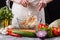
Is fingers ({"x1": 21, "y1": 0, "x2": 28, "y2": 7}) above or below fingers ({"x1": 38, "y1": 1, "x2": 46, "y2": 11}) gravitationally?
above

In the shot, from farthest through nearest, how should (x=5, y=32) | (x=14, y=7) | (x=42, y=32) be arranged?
(x=14, y=7) → (x=5, y=32) → (x=42, y=32)

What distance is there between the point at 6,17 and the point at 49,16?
14.6 inches

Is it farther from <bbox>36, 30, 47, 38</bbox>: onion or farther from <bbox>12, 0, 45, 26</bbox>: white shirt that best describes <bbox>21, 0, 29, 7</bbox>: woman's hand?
<bbox>36, 30, 47, 38</bbox>: onion

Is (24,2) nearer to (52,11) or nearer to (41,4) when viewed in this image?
(41,4)

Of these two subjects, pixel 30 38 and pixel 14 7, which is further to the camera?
pixel 14 7

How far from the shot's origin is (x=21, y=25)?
4.61 feet

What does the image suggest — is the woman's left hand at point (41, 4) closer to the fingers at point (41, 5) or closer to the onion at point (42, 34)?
the fingers at point (41, 5)

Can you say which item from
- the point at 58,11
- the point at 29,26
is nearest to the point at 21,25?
the point at 29,26

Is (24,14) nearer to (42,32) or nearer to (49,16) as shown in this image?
(49,16)

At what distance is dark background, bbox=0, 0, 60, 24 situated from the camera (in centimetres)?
148

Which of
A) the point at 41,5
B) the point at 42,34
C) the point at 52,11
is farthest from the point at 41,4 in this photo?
the point at 42,34

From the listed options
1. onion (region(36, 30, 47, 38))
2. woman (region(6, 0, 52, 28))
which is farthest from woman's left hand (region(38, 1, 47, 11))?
onion (region(36, 30, 47, 38))

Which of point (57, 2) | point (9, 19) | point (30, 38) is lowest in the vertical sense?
point (30, 38)

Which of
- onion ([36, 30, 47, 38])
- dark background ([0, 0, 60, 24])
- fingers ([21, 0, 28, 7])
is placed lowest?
onion ([36, 30, 47, 38])
